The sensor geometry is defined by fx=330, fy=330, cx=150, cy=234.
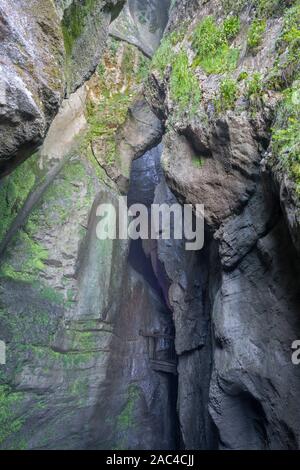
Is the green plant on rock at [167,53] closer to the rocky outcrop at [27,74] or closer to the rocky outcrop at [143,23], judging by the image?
the rocky outcrop at [27,74]

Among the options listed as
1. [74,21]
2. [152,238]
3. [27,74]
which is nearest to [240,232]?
[27,74]

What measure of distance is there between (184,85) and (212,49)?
94cm

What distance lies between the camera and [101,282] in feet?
32.5

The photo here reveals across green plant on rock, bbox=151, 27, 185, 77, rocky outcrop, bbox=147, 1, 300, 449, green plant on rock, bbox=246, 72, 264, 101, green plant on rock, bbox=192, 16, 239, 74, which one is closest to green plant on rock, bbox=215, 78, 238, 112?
rocky outcrop, bbox=147, 1, 300, 449

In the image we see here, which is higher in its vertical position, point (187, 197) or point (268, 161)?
point (187, 197)

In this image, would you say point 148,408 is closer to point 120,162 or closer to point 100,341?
point 100,341

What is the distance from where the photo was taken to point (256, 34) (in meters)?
6.07

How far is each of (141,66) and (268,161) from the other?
32.8 ft

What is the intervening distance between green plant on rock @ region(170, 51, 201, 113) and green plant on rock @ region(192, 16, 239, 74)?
29 centimetres

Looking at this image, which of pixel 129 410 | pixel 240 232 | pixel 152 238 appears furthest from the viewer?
pixel 152 238

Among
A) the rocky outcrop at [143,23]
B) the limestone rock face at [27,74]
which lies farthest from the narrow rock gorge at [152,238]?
the rocky outcrop at [143,23]

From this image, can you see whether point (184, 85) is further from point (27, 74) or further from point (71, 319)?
point (71, 319)

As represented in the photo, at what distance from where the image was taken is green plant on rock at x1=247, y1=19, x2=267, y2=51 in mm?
6051

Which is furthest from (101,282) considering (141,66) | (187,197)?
(141,66)
